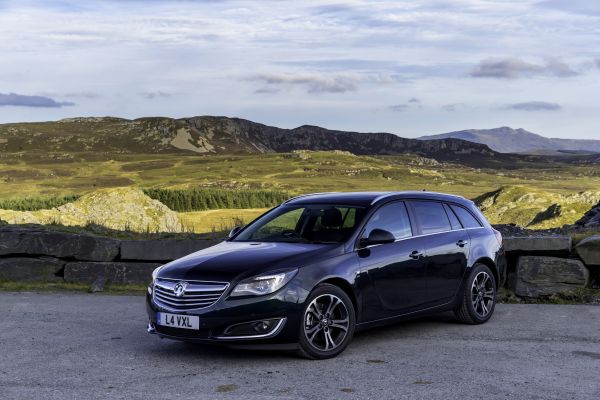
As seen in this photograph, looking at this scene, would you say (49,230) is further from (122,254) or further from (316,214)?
(316,214)

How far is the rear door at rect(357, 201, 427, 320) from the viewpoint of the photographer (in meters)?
7.91

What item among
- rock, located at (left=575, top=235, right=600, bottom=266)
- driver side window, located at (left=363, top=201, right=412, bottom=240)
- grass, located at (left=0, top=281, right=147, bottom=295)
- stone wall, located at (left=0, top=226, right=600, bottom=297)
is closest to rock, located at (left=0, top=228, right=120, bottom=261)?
stone wall, located at (left=0, top=226, right=600, bottom=297)

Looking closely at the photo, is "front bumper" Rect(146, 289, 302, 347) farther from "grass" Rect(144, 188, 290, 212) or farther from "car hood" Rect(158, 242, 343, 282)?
"grass" Rect(144, 188, 290, 212)

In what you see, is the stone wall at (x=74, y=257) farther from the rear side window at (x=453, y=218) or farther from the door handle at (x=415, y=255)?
the door handle at (x=415, y=255)

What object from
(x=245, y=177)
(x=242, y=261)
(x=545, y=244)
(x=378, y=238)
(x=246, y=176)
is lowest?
(x=245, y=177)

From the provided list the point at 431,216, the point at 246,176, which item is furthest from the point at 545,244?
the point at 246,176

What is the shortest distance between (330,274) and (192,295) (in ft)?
4.34

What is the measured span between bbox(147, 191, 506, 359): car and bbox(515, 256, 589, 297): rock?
1706 mm

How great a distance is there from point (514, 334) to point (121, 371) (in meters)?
4.34

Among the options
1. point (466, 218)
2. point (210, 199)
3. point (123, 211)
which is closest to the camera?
point (466, 218)

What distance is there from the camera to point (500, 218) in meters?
36.2

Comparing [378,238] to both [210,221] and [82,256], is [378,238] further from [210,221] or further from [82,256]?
[210,221]

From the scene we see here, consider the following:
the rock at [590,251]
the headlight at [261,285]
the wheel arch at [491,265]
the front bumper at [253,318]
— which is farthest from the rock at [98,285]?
the rock at [590,251]

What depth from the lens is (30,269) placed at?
43.2ft
